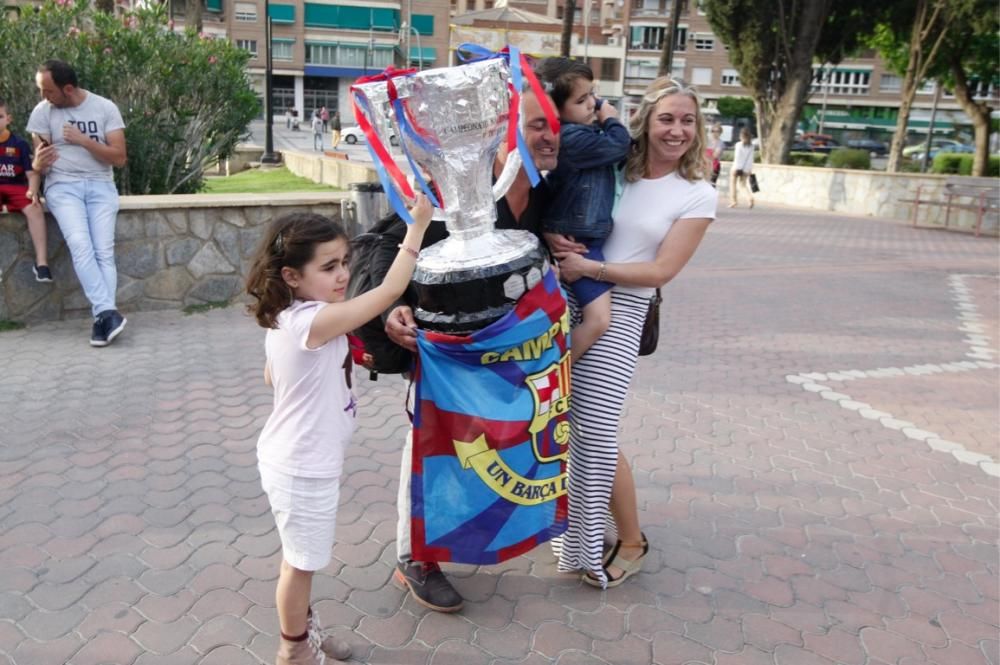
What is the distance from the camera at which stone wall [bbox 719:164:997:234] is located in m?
16.2

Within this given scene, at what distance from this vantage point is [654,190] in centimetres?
270

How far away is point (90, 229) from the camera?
18.8ft

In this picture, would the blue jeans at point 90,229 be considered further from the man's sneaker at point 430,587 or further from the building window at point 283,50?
the building window at point 283,50

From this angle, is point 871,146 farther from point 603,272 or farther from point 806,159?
point 603,272

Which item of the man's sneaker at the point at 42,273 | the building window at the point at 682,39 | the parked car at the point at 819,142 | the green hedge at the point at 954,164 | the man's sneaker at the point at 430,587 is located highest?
the building window at the point at 682,39

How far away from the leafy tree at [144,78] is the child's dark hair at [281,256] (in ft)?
19.8

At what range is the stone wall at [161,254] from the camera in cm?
588

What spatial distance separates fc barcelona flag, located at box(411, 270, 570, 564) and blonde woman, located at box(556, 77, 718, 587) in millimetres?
262

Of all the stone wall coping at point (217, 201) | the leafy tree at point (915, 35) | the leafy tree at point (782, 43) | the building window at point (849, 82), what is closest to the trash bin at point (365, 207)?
the stone wall coping at point (217, 201)

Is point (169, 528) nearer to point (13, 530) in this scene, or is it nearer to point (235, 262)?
point (13, 530)

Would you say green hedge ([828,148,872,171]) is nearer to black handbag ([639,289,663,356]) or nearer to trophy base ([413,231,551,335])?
black handbag ([639,289,663,356])

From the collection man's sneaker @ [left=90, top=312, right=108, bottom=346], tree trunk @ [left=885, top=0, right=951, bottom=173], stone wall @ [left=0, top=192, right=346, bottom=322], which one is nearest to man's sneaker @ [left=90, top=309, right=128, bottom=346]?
man's sneaker @ [left=90, top=312, right=108, bottom=346]

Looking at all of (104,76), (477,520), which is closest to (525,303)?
(477,520)

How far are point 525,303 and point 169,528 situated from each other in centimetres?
188
